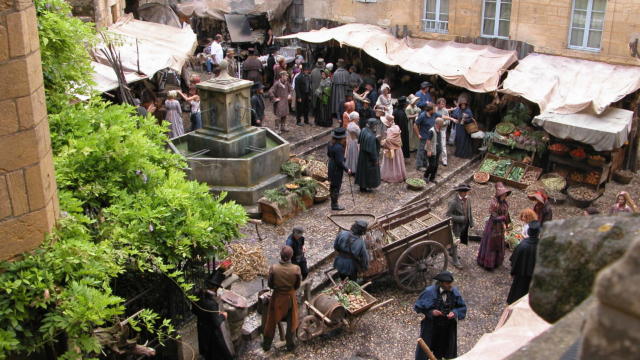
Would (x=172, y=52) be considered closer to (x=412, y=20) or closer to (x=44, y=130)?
(x=412, y=20)

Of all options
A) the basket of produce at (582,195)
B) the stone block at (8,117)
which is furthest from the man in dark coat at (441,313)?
the basket of produce at (582,195)

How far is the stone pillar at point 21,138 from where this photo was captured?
551 centimetres

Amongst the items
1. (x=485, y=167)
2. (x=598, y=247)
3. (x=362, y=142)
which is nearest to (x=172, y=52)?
(x=362, y=142)

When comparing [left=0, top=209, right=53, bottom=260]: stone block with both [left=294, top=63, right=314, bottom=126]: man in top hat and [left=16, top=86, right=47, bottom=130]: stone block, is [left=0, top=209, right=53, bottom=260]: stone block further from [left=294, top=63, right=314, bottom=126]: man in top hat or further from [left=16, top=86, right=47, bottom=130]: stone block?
[left=294, top=63, right=314, bottom=126]: man in top hat

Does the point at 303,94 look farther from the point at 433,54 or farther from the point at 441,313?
the point at 441,313

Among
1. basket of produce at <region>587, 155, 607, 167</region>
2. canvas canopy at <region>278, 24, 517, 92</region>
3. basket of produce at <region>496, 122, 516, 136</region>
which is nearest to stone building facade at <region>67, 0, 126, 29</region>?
canvas canopy at <region>278, 24, 517, 92</region>

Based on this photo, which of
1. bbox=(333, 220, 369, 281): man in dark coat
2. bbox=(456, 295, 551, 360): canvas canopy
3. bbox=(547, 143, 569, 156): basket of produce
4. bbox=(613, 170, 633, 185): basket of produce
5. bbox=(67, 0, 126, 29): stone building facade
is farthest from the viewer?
bbox=(67, 0, 126, 29): stone building facade

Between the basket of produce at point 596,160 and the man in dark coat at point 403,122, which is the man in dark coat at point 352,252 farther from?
the basket of produce at point 596,160

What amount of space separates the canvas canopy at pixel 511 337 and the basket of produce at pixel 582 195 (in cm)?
881

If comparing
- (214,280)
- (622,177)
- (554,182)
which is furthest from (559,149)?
(214,280)

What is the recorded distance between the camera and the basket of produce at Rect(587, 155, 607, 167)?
1471 centimetres

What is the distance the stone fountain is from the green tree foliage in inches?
152

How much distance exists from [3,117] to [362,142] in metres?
9.27

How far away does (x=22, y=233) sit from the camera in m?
5.95
